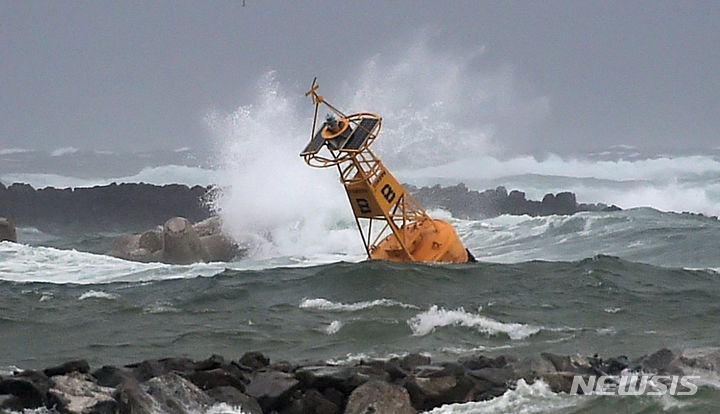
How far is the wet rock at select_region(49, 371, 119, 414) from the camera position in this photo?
806 centimetres

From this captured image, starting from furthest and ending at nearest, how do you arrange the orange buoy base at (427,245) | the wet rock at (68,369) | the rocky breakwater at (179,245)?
the rocky breakwater at (179,245), the orange buoy base at (427,245), the wet rock at (68,369)

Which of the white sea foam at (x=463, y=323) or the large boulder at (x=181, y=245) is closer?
the white sea foam at (x=463, y=323)

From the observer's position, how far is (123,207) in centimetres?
5494

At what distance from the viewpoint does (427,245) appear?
61.2 feet

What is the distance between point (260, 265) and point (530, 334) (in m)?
11.9

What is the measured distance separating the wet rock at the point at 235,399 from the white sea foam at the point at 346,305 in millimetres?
6159

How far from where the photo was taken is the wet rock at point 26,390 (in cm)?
836

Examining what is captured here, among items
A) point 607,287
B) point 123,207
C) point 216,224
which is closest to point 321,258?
point 216,224

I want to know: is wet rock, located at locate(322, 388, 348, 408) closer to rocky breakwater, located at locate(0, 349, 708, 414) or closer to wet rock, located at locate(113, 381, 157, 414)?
rocky breakwater, located at locate(0, 349, 708, 414)

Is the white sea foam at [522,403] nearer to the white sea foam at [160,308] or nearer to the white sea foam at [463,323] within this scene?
the white sea foam at [463,323]

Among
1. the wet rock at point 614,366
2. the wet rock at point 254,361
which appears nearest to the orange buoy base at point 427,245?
the wet rock at point 254,361

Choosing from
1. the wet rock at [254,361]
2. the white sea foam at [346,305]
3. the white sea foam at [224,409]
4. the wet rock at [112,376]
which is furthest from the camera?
the white sea foam at [346,305]

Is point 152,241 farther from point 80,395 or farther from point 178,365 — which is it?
point 80,395

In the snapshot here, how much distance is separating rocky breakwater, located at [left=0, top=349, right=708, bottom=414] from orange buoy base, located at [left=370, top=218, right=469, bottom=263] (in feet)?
27.8
